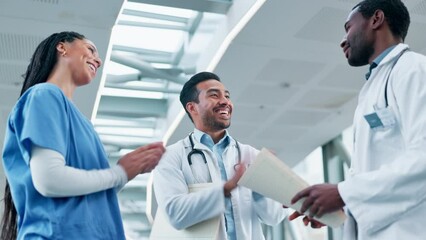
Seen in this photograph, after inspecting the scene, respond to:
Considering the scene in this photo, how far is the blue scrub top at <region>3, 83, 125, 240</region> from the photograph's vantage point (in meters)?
1.58

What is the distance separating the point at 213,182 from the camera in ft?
7.48

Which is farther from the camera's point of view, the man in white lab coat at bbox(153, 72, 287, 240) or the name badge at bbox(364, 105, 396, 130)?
the man in white lab coat at bbox(153, 72, 287, 240)

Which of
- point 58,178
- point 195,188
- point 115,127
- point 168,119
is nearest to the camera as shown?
point 58,178

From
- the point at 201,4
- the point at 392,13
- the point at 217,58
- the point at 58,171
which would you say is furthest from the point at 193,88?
the point at 217,58

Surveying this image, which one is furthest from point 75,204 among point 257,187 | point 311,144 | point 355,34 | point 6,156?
point 311,144

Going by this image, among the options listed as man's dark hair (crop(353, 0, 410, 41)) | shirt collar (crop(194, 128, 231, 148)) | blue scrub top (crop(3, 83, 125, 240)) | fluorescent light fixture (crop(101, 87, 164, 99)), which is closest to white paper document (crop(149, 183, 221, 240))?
shirt collar (crop(194, 128, 231, 148))

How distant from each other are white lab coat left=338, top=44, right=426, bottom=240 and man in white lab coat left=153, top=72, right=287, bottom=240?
1.61 feet

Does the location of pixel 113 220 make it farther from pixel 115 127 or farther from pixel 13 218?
pixel 115 127

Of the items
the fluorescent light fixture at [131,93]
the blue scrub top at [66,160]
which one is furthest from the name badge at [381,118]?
the fluorescent light fixture at [131,93]

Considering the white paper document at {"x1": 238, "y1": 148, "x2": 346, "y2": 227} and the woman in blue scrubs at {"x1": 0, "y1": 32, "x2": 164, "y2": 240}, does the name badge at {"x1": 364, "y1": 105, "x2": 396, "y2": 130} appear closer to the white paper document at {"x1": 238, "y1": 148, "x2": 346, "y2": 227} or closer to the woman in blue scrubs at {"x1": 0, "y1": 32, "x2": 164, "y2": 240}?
the white paper document at {"x1": 238, "y1": 148, "x2": 346, "y2": 227}

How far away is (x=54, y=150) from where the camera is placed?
Result: 159 centimetres

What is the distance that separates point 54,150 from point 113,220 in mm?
289

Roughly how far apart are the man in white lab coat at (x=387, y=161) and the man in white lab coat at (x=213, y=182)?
45 cm

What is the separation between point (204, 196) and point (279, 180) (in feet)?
1.36
